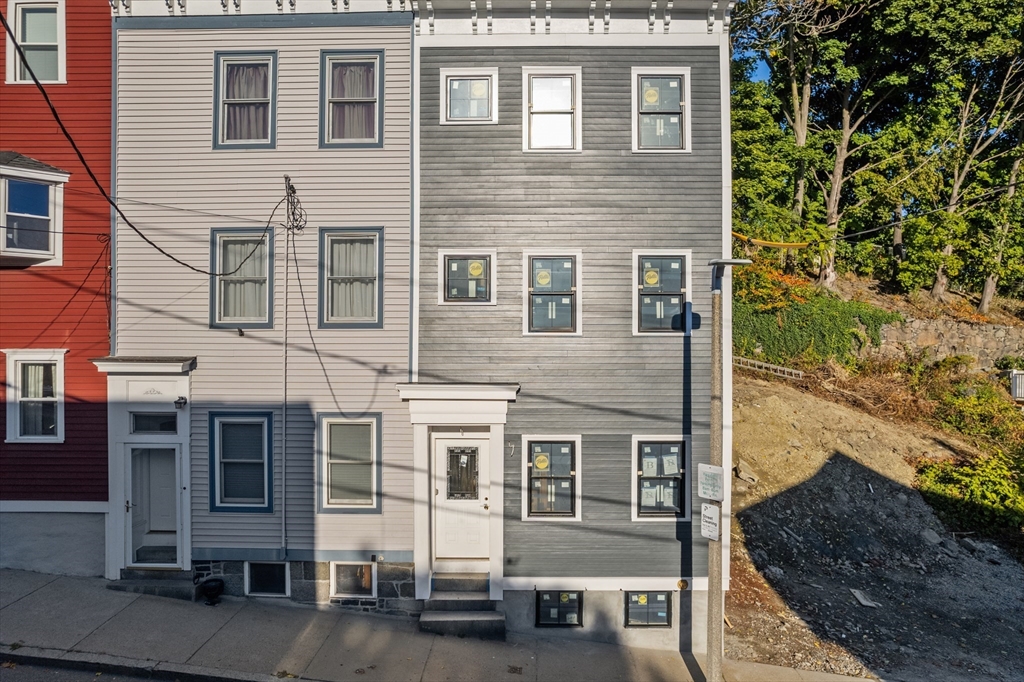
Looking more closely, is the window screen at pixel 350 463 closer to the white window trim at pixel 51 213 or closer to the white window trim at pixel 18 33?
the white window trim at pixel 51 213

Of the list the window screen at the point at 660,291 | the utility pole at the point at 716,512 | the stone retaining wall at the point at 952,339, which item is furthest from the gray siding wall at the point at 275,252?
the stone retaining wall at the point at 952,339

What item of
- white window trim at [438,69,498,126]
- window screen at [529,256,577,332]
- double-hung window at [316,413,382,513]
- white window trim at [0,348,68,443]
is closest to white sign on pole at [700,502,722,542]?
window screen at [529,256,577,332]

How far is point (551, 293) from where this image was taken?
31.0 feet

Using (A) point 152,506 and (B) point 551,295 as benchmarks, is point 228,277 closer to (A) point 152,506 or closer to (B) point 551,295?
(A) point 152,506

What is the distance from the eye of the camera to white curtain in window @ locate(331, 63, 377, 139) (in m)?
9.74

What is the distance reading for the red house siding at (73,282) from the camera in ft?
31.8

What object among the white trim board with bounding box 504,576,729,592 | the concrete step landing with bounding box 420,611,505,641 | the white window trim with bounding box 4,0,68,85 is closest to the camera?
the concrete step landing with bounding box 420,611,505,641

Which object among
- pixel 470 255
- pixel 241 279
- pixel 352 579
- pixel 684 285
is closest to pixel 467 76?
pixel 470 255

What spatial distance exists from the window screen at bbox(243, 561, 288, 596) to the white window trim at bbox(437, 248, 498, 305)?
5.16 meters

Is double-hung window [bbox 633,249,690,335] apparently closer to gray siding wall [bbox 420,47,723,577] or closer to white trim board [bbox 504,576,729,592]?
gray siding wall [bbox 420,47,723,577]

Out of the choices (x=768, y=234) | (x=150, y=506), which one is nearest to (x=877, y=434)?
(x=768, y=234)

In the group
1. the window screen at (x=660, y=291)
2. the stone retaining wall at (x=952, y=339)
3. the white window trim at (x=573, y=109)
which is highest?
the white window trim at (x=573, y=109)

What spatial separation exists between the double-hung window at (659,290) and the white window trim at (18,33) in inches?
404

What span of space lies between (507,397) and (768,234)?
48.4ft
